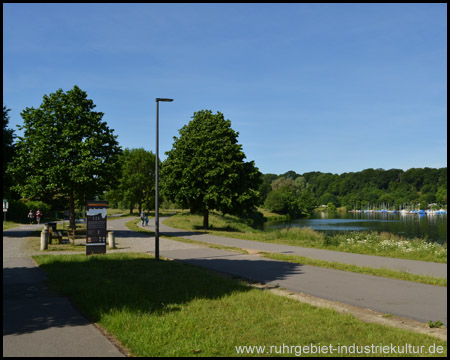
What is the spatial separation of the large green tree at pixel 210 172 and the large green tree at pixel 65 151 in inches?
275

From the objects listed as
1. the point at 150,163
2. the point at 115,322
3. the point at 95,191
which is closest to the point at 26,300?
the point at 115,322

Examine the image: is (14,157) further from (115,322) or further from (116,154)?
(115,322)

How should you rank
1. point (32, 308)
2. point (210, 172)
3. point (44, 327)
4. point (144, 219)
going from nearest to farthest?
point (44, 327)
point (32, 308)
point (210, 172)
point (144, 219)

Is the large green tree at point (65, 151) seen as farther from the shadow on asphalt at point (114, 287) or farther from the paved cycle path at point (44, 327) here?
the paved cycle path at point (44, 327)

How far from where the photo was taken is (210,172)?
103ft

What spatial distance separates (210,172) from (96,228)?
51.0 ft

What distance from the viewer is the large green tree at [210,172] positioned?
31.7 metres

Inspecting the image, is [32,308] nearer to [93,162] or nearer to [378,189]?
[93,162]

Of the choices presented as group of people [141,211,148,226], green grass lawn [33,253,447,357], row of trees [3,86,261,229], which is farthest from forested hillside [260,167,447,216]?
green grass lawn [33,253,447,357]

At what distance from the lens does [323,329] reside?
593cm

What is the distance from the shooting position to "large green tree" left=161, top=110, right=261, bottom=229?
31672 millimetres

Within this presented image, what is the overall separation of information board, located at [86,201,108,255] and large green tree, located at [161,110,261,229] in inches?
567

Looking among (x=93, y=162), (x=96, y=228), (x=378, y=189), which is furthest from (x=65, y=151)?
(x=378, y=189)

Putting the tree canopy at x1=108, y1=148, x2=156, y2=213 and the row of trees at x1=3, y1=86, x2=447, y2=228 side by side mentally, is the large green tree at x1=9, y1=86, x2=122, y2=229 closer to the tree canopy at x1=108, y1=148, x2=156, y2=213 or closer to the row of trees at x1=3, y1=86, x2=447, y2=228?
the row of trees at x1=3, y1=86, x2=447, y2=228
